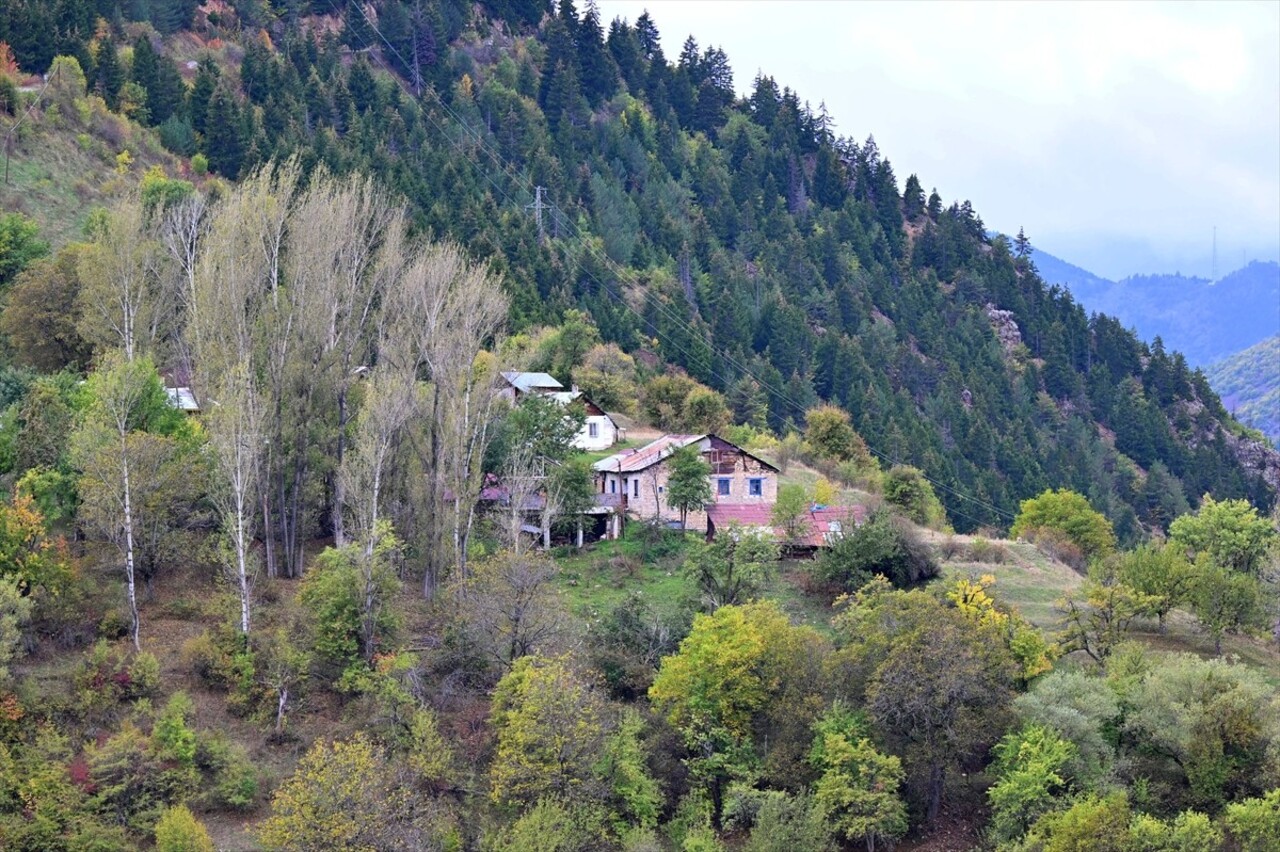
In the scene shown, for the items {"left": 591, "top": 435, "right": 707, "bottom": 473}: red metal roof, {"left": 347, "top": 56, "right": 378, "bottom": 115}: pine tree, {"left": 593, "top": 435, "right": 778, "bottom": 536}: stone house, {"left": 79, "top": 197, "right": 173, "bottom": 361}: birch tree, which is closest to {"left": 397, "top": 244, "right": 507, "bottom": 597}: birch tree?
{"left": 591, "top": 435, "right": 707, "bottom": 473}: red metal roof

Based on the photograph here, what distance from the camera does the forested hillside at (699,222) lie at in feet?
249

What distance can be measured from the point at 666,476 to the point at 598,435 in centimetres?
710

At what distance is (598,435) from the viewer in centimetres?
5438

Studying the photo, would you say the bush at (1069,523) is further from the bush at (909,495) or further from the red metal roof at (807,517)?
the red metal roof at (807,517)

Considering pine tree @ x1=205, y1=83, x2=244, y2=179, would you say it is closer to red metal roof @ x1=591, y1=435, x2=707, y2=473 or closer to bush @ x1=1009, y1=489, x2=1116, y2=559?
red metal roof @ x1=591, y1=435, x2=707, y2=473

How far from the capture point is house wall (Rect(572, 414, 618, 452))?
53.8 metres

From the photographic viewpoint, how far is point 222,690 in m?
35.7

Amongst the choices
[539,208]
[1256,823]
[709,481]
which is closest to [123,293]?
[709,481]

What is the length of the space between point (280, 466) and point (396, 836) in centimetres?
1402

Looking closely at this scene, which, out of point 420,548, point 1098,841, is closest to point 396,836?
point 420,548

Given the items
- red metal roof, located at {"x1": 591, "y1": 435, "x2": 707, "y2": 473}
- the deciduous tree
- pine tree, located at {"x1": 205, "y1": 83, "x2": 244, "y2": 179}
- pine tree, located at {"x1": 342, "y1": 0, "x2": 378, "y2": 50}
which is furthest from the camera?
pine tree, located at {"x1": 342, "y1": 0, "x2": 378, "y2": 50}

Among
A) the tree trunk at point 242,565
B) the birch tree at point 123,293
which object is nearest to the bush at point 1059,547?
A: the tree trunk at point 242,565

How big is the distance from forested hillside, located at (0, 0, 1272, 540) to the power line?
0.85 feet

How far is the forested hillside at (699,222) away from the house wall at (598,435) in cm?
1490
